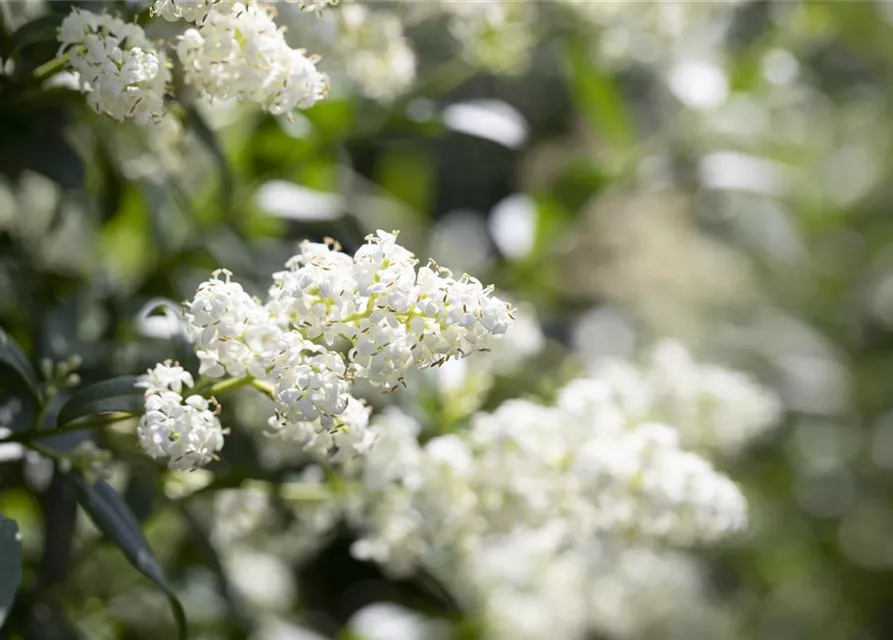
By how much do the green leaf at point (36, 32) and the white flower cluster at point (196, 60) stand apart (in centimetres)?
3

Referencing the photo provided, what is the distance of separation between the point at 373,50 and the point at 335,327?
1.73 ft

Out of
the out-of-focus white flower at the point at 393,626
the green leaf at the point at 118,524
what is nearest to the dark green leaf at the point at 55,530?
the green leaf at the point at 118,524

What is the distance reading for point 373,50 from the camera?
115cm

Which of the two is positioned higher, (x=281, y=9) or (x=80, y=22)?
(x=80, y=22)

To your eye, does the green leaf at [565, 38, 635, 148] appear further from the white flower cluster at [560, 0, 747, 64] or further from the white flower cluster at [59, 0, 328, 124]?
the white flower cluster at [59, 0, 328, 124]

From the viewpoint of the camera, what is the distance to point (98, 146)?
1112 mm

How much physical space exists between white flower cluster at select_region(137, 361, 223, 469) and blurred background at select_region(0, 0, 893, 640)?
16cm

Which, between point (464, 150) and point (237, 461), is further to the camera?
point (464, 150)

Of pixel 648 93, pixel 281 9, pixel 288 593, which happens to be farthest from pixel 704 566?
pixel 281 9

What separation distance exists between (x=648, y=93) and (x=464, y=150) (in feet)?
1.52

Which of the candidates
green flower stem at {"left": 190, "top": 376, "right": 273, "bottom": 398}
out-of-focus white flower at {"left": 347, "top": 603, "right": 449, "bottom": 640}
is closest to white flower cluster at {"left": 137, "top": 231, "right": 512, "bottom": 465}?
green flower stem at {"left": 190, "top": 376, "right": 273, "bottom": 398}

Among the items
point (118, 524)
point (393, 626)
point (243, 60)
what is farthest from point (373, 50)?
point (393, 626)

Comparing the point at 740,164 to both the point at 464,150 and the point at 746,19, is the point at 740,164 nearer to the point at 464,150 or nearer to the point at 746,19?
the point at 746,19

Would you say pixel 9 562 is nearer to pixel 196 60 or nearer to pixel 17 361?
pixel 17 361
